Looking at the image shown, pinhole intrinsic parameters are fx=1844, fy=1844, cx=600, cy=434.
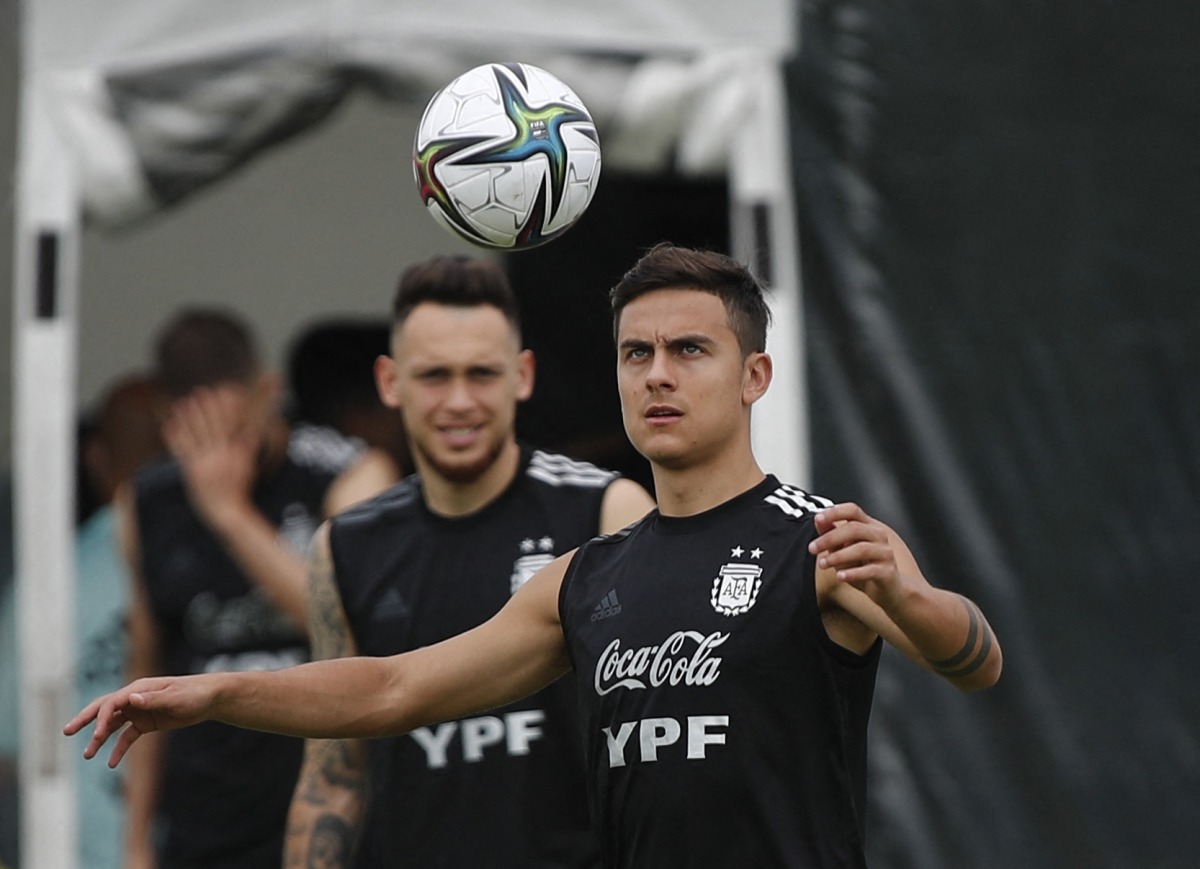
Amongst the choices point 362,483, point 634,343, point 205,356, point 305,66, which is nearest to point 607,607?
point 634,343

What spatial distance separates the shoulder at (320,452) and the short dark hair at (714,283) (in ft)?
11.3

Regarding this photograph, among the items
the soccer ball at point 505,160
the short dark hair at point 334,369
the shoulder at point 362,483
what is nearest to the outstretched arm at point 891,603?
the soccer ball at point 505,160

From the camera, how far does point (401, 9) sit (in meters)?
6.49

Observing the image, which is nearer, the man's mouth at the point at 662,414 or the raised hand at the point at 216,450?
the man's mouth at the point at 662,414

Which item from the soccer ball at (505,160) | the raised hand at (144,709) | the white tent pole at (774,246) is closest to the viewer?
the raised hand at (144,709)

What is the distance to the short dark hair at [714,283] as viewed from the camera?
386 cm

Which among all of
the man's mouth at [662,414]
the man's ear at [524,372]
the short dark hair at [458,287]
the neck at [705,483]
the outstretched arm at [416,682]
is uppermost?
the short dark hair at [458,287]

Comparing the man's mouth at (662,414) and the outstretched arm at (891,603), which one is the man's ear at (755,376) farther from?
the outstretched arm at (891,603)

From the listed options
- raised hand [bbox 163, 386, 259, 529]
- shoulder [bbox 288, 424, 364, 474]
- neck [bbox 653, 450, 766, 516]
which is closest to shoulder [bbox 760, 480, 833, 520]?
neck [bbox 653, 450, 766, 516]

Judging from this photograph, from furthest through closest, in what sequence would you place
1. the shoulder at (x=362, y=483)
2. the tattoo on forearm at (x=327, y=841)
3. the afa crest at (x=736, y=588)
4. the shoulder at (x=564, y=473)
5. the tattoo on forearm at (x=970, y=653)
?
1. the shoulder at (x=362, y=483)
2. the shoulder at (x=564, y=473)
3. the tattoo on forearm at (x=327, y=841)
4. the afa crest at (x=736, y=588)
5. the tattoo on forearm at (x=970, y=653)

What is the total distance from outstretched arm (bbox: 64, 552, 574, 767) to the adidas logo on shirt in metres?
0.15

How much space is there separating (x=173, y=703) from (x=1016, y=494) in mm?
4275

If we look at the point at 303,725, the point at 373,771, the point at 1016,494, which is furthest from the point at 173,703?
the point at 1016,494

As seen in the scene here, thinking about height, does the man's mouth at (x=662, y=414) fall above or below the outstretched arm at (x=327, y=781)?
above
